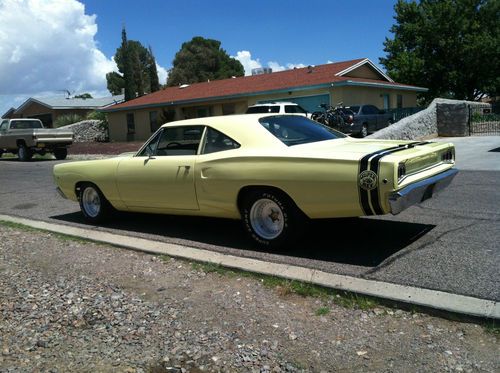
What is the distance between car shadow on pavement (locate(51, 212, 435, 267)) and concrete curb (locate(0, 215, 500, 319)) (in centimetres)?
27

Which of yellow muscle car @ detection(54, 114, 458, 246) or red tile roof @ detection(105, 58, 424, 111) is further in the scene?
red tile roof @ detection(105, 58, 424, 111)

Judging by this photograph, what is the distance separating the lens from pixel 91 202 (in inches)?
306

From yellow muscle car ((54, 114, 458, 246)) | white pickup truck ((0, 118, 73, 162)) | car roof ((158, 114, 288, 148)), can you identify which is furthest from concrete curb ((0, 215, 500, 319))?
white pickup truck ((0, 118, 73, 162))

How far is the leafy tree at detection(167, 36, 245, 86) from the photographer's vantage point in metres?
63.6

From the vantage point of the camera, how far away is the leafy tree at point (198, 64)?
63.6 metres

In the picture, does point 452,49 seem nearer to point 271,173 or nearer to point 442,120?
point 442,120

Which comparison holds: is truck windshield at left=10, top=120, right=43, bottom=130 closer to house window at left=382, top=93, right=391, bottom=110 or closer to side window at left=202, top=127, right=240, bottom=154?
house window at left=382, top=93, right=391, bottom=110

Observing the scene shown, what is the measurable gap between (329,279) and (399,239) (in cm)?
144

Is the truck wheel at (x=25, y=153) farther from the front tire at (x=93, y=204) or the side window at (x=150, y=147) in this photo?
the side window at (x=150, y=147)

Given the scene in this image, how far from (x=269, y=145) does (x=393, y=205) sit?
1518mm

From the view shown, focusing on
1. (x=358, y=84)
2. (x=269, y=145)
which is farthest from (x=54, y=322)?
(x=358, y=84)

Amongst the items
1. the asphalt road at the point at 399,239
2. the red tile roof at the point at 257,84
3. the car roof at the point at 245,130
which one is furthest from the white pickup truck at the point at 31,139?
the car roof at the point at 245,130

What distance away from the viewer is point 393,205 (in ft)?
15.1

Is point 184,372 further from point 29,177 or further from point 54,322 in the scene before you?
point 29,177
